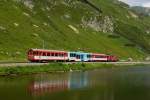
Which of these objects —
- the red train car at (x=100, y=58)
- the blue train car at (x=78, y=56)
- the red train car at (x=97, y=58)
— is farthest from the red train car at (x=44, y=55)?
the red train car at (x=100, y=58)

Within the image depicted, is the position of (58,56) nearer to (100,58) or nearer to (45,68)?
(45,68)

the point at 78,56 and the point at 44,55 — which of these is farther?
the point at 78,56

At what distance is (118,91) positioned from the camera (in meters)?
67.4

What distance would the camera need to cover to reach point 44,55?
4385 inches

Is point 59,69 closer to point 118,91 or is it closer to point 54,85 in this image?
point 54,85

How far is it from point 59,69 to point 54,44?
214 feet

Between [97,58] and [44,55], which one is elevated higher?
[97,58]

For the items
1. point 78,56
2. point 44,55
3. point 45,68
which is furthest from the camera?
point 78,56

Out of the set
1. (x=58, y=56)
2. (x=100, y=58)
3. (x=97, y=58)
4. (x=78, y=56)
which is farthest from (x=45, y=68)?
(x=100, y=58)

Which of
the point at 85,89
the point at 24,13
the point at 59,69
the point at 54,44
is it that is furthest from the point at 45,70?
the point at 24,13

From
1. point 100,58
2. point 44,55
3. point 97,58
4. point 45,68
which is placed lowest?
point 45,68

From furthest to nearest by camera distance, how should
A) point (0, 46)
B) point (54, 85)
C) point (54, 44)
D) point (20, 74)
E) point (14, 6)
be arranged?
1. point (14, 6)
2. point (54, 44)
3. point (0, 46)
4. point (20, 74)
5. point (54, 85)

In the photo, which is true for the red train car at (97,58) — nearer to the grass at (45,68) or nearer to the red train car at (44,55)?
the grass at (45,68)

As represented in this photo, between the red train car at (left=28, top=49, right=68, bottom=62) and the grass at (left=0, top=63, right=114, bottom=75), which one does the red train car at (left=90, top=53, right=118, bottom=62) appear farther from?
the red train car at (left=28, top=49, right=68, bottom=62)
